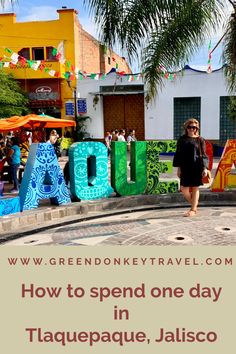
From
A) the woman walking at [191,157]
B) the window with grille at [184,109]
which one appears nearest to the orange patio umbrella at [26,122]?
the woman walking at [191,157]

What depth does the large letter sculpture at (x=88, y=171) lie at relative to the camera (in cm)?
673

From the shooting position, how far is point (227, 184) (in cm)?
786

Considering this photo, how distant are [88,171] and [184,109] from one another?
1458 centimetres

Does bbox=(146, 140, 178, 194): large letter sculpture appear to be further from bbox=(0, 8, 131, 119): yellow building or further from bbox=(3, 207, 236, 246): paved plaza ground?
bbox=(0, 8, 131, 119): yellow building

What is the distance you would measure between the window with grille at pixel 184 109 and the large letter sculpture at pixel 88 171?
46.6 feet

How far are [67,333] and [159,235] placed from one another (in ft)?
11.3

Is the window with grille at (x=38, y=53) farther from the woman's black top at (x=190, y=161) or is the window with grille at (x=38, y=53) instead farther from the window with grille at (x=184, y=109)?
the woman's black top at (x=190, y=161)

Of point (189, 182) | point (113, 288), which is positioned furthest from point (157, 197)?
point (113, 288)

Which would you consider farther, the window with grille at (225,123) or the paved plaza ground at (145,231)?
the window with grille at (225,123)

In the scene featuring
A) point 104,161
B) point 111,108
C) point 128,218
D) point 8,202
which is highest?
point 111,108

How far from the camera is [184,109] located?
2075cm

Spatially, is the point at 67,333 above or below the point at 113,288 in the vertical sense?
below

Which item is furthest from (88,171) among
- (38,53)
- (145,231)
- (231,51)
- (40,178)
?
(38,53)

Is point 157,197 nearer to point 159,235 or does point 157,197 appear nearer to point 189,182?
point 189,182
